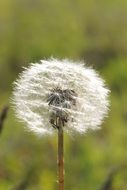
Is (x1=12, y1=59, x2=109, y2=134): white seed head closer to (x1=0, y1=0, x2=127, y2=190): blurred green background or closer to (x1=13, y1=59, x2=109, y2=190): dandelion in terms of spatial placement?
(x1=13, y1=59, x2=109, y2=190): dandelion

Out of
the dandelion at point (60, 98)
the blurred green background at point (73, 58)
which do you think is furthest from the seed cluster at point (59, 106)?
the blurred green background at point (73, 58)

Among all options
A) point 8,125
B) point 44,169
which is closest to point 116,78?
point 8,125

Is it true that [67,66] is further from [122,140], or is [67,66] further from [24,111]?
[122,140]

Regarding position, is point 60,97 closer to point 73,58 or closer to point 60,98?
point 60,98

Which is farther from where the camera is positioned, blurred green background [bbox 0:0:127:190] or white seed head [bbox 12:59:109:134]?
blurred green background [bbox 0:0:127:190]

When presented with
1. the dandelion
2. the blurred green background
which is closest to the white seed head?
the dandelion

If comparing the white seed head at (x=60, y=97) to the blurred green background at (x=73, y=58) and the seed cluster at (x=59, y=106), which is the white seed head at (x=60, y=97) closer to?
the seed cluster at (x=59, y=106)

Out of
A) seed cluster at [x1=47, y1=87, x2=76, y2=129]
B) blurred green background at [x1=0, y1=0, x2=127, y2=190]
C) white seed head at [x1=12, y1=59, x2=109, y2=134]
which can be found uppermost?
blurred green background at [x1=0, y1=0, x2=127, y2=190]
